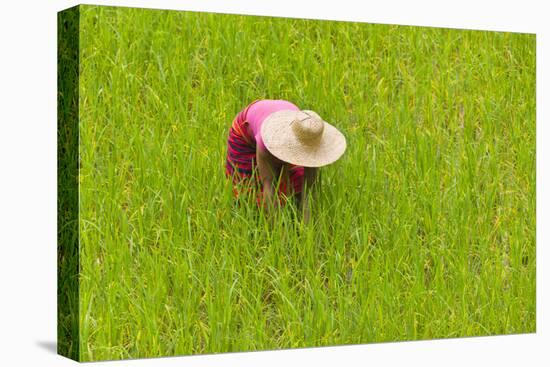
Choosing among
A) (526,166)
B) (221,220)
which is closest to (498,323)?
(526,166)

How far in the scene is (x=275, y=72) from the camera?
20.9 feet

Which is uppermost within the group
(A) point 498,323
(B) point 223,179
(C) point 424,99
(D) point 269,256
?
(C) point 424,99

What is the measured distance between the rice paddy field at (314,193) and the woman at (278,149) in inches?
3.1

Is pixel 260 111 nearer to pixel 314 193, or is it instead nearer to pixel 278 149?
pixel 278 149

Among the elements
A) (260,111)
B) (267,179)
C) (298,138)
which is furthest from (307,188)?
(260,111)

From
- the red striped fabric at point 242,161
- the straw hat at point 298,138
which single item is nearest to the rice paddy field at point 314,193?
the red striped fabric at point 242,161

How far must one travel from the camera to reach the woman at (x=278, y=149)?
6.01 m

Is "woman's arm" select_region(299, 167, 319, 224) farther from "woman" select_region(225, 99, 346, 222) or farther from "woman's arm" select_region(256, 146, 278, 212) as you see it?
"woman's arm" select_region(256, 146, 278, 212)

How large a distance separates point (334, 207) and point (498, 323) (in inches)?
51.1

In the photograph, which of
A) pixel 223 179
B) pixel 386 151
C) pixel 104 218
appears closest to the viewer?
pixel 104 218

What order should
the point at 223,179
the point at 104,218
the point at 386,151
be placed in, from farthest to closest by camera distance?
the point at 386,151
the point at 223,179
the point at 104,218

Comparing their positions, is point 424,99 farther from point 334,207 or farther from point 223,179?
point 223,179

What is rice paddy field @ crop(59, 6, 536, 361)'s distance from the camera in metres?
5.82

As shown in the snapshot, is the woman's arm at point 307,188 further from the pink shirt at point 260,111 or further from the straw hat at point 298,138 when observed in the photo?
the pink shirt at point 260,111
